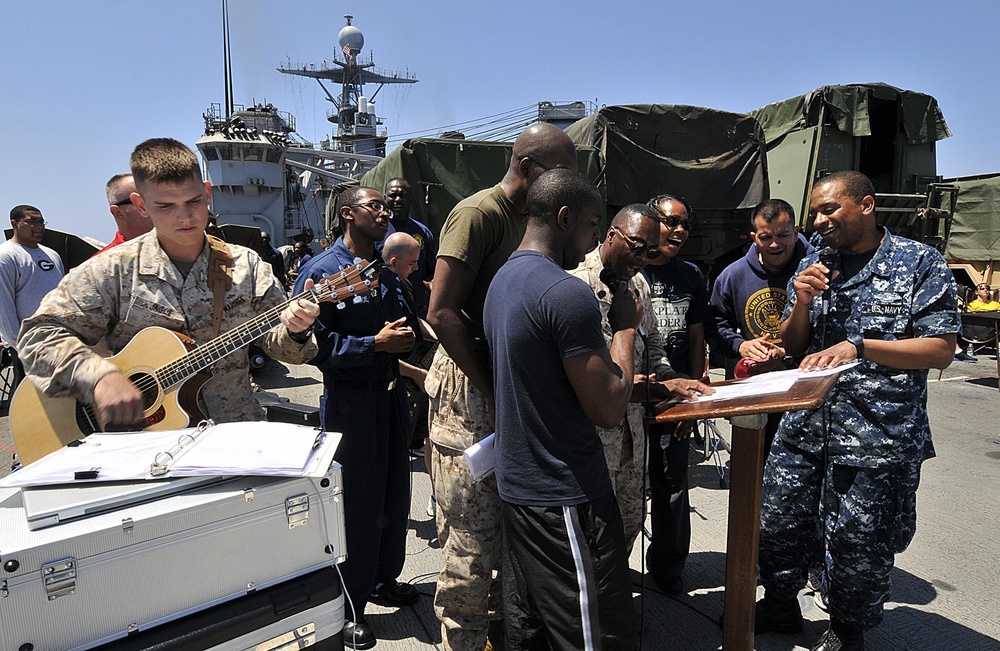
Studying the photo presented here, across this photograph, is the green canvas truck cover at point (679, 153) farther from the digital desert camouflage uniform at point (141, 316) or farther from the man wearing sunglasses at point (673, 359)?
the digital desert camouflage uniform at point (141, 316)

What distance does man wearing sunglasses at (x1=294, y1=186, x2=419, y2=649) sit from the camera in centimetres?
278

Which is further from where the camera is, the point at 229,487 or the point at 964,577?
the point at 964,577

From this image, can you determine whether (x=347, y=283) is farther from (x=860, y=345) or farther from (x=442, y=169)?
(x=442, y=169)

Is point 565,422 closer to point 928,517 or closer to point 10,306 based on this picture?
point 928,517

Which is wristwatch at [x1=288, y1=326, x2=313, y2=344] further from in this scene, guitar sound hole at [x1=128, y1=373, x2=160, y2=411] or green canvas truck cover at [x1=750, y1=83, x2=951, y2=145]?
green canvas truck cover at [x1=750, y1=83, x2=951, y2=145]

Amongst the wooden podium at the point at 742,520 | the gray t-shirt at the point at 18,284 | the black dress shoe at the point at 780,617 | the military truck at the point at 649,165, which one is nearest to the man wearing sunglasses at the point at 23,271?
the gray t-shirt at the point at 18,284

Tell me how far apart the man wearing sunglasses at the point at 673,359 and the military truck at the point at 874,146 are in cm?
711

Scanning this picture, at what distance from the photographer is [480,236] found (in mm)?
2184

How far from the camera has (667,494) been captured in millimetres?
3250

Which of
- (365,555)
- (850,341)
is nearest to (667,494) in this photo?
(850,341)

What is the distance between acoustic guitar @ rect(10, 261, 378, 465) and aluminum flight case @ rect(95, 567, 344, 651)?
0.83 metres

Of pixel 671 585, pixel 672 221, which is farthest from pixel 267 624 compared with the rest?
pixel 672 221

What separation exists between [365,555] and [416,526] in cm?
134

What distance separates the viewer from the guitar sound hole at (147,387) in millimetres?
2010
